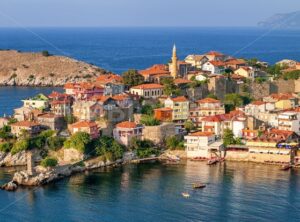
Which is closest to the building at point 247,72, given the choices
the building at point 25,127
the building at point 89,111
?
the building at point 89,111

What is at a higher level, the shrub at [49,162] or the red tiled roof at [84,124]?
the red tiled roof at [84,124]

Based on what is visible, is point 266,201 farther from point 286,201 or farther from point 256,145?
point 256,145

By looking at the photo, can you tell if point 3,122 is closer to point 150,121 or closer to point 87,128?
point 87,128


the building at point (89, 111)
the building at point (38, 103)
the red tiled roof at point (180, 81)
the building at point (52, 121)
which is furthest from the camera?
the red tiled roof at point (180, 81)

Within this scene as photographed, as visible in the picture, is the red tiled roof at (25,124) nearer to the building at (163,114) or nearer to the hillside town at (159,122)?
the hillside town at (159,122)

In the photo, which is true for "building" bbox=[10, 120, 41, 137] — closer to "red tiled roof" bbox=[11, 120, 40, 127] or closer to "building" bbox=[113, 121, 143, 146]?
"red tiled roof" bbox=[11, 120, 40, 127]

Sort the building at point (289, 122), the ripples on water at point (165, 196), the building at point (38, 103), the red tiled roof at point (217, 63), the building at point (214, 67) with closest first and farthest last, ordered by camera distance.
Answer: the ripples on water at point (165, 196) < the building at point (289, 122) < the building at point (38, 103) < the building at point (214, 67) < the red tiled roof at point (217, 63)

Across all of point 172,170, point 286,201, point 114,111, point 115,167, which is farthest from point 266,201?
point 114,111
